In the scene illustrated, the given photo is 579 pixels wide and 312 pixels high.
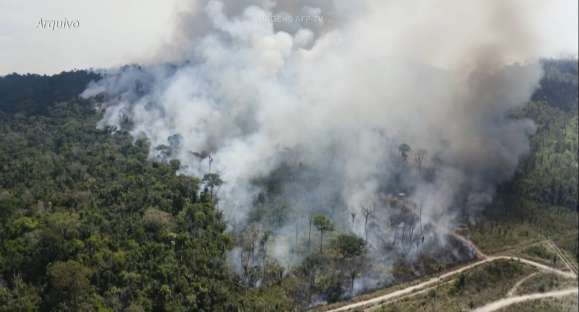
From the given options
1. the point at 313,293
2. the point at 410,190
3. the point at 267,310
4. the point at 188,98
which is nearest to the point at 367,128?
the point at 410,190

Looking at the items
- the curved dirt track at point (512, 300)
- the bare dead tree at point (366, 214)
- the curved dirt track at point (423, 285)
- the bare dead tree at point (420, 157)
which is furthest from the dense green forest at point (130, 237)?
the curved dirt track at point (512, 300)

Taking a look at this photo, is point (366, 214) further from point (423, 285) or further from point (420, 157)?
point (420, 157)

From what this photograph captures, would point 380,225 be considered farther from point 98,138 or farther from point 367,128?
point 98,138

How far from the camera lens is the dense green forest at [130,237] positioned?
43.9 meters

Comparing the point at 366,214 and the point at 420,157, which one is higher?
the point at 420,157

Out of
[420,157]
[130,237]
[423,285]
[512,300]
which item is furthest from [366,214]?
[130,237]

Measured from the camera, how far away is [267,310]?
43.9 metres

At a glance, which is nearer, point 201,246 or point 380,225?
point 201,246

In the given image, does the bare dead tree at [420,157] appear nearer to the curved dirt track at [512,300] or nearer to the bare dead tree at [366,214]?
the bare dead tree at [366,214]

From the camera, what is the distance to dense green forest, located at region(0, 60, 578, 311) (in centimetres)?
4388

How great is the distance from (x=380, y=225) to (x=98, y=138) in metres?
48.7

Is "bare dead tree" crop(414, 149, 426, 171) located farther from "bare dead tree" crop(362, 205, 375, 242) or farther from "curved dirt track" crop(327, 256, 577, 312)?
"curved dirt track" crop(327, 256, 577, 312)

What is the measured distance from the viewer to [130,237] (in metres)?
50.8

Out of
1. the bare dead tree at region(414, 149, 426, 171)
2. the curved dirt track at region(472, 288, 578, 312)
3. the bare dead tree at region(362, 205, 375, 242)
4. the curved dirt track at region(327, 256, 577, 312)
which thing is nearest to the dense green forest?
the curved dirt track at region(327, 256, 577, 312)
